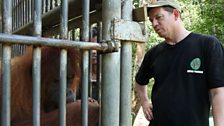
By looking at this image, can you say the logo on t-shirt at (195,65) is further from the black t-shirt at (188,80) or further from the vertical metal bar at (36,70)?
the vertical metal bar at (36,70)

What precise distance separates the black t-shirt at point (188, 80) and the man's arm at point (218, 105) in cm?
3

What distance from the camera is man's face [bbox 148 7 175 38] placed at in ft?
5.78

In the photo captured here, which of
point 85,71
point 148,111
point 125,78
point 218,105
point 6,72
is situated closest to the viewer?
point 6,72

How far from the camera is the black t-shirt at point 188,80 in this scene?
166 cm

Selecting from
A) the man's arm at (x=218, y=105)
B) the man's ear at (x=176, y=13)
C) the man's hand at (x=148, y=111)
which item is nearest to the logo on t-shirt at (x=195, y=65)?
the man's arm at (x=218, y=105)

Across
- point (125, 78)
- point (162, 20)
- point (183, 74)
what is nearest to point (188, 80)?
point (183, 74)

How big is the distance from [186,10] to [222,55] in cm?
895

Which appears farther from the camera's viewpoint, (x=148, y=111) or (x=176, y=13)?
(x=148, y=111)

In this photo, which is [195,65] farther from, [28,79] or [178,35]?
[28,79]

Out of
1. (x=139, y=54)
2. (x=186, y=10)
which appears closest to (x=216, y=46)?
(x=139, y=54)

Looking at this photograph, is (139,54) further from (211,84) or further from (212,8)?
(211,84)

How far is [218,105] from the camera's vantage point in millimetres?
1620

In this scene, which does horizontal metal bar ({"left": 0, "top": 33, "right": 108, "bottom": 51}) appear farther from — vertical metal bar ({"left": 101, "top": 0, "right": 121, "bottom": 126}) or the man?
the man

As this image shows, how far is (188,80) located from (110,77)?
2.09ft
